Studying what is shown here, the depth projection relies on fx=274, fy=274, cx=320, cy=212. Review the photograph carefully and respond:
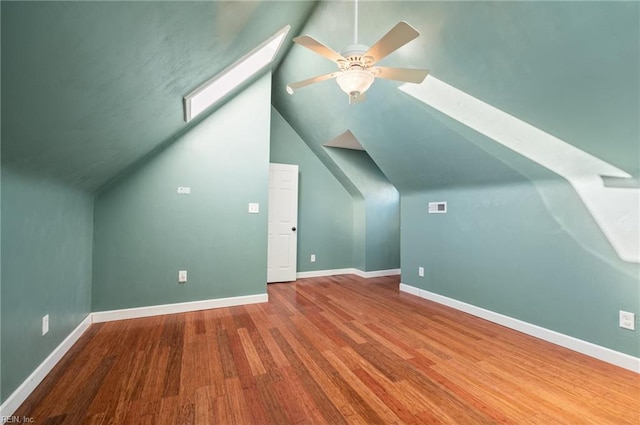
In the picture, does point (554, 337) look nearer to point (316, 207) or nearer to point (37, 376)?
point (316, 207)

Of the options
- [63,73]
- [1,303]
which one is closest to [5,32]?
[63,73]

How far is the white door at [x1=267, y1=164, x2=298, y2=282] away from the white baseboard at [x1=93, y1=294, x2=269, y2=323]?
3.65 ft

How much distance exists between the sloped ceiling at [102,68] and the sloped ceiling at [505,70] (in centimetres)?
110

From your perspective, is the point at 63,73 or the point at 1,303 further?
the point at 1,303

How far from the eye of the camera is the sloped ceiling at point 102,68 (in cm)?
99

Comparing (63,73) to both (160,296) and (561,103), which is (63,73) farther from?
(561,103)

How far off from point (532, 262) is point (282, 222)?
3.45m

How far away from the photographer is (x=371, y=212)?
528cm

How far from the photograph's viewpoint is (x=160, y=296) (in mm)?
3119

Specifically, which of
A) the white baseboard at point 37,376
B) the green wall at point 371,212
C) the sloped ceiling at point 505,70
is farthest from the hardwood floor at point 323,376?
the green wall at point 371,212

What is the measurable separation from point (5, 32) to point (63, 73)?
29 cm

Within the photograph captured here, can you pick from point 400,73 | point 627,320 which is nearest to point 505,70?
point 400,73

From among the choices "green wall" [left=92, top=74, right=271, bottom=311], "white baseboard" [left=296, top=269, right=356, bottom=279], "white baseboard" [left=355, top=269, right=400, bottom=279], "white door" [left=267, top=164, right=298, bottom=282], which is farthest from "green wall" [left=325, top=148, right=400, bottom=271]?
"green wall" [left=92, top=74, right=271, bottom=311]

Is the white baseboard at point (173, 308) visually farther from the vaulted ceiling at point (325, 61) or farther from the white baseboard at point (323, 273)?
the white baseboard at point (323, 273)
